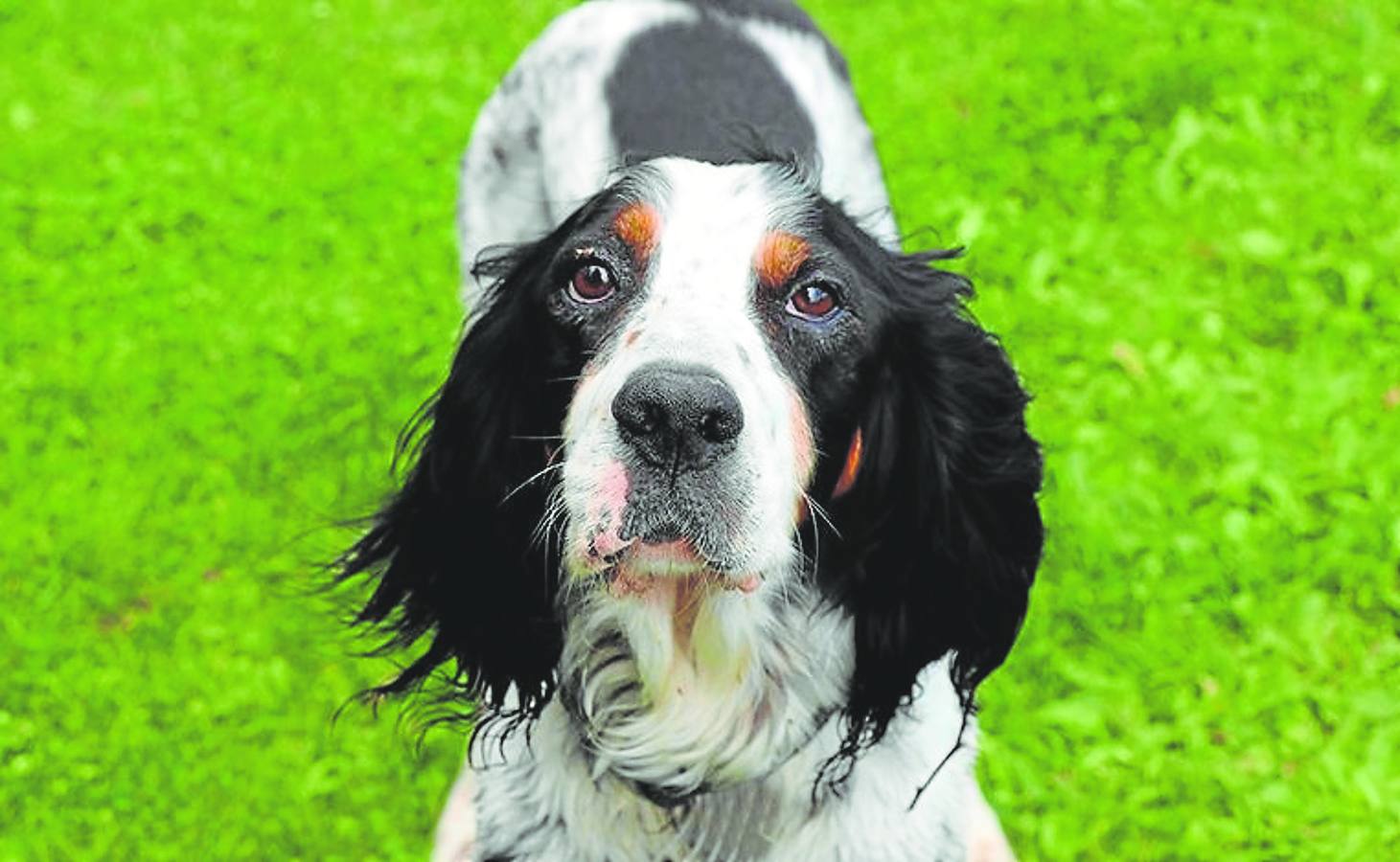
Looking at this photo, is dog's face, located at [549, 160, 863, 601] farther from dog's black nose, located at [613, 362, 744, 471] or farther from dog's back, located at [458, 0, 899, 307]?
dog's back, located at [458, 0, 899, 307]

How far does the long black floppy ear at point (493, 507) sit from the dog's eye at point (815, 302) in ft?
1.42

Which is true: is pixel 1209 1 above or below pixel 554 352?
below

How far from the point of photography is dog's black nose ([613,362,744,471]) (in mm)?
2457

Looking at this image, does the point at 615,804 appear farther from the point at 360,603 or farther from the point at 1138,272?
the point at 1138,272

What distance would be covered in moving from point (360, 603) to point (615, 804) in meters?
1.34

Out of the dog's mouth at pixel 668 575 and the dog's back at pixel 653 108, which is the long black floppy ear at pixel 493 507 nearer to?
the dog's mouth at pixel 668 575

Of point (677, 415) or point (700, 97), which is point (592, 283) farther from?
point (700, 97)

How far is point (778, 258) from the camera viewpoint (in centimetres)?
278

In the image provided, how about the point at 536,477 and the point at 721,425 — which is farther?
the point at 536,477

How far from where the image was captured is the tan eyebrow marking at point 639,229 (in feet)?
9.18

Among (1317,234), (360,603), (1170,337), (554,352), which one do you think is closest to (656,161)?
(554,352)

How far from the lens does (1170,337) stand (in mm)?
5301

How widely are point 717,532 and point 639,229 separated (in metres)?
0.54

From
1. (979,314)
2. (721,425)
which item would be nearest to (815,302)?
(721,425)
